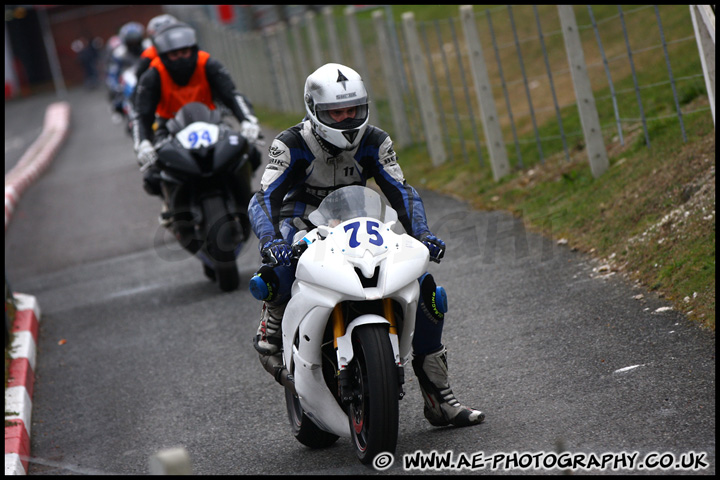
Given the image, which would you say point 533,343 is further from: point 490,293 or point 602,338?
point 490,293

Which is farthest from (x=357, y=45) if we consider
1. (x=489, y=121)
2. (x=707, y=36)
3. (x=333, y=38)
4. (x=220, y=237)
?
(x=707, y=36)

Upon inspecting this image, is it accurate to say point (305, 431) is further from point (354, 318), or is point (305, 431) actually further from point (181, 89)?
point (181, 89)

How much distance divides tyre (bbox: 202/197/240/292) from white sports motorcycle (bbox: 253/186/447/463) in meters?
4.35

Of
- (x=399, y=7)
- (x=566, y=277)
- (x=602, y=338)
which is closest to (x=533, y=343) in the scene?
(x=602, y=338)

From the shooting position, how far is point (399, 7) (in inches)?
1246

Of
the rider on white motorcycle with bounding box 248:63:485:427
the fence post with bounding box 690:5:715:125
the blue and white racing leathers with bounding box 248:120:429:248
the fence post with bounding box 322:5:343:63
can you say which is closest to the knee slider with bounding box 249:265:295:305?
the rider on white motorcycle with bounding box 248:63:485:427

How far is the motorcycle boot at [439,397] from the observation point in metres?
5.43

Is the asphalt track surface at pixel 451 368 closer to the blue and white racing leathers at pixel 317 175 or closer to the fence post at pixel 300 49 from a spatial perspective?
the blue and white racing leathers at pixel 317 175

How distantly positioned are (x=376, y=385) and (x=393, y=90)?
1132cm

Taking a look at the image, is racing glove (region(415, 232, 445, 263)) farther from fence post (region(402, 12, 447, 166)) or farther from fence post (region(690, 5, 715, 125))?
fence post (region(402, 12, 447, 166))

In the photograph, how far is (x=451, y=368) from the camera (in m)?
6.57

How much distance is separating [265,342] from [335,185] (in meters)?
0.90

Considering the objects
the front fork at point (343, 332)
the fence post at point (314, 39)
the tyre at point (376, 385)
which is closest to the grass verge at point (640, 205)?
the front fork at point (343, 332)

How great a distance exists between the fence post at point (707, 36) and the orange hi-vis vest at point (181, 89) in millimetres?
4774
